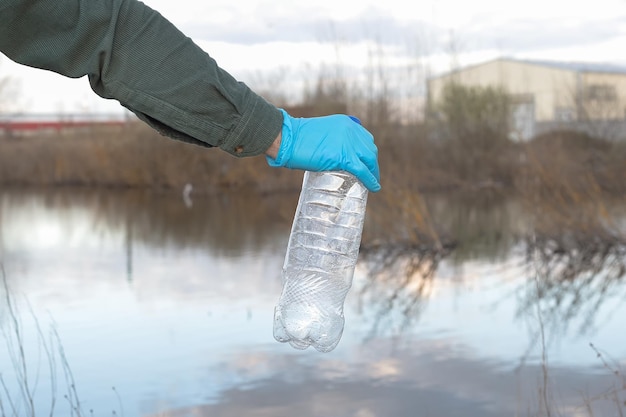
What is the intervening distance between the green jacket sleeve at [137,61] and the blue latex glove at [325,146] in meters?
0.19

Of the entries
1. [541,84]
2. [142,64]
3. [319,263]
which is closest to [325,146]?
[142,64]

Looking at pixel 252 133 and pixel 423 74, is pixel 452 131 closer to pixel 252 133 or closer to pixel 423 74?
pixel 423 74

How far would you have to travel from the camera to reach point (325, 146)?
233 cm

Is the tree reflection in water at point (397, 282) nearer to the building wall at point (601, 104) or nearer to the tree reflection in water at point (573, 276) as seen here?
the tree reflection in water at point (573, 276)

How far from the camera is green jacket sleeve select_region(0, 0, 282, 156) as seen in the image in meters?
1.94

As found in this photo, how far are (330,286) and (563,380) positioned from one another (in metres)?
3.43

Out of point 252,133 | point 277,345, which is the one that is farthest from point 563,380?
point 252,133

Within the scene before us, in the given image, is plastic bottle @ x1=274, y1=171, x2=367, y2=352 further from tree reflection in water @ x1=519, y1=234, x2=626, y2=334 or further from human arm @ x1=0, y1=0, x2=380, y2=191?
tree reflection in water @ x1=519, y1=234, x2=626, y2=334

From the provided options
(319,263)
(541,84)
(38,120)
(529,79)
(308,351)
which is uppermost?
(529,79)

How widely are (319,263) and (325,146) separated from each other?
2.92 ft

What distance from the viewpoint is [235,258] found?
40.1 feet

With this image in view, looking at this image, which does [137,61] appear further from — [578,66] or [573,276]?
[578,66]

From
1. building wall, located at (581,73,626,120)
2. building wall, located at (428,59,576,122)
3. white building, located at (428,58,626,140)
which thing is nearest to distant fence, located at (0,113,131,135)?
building wall, located at (428,59,576,122)

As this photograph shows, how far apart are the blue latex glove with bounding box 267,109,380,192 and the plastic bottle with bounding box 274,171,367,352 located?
0.41 meters
